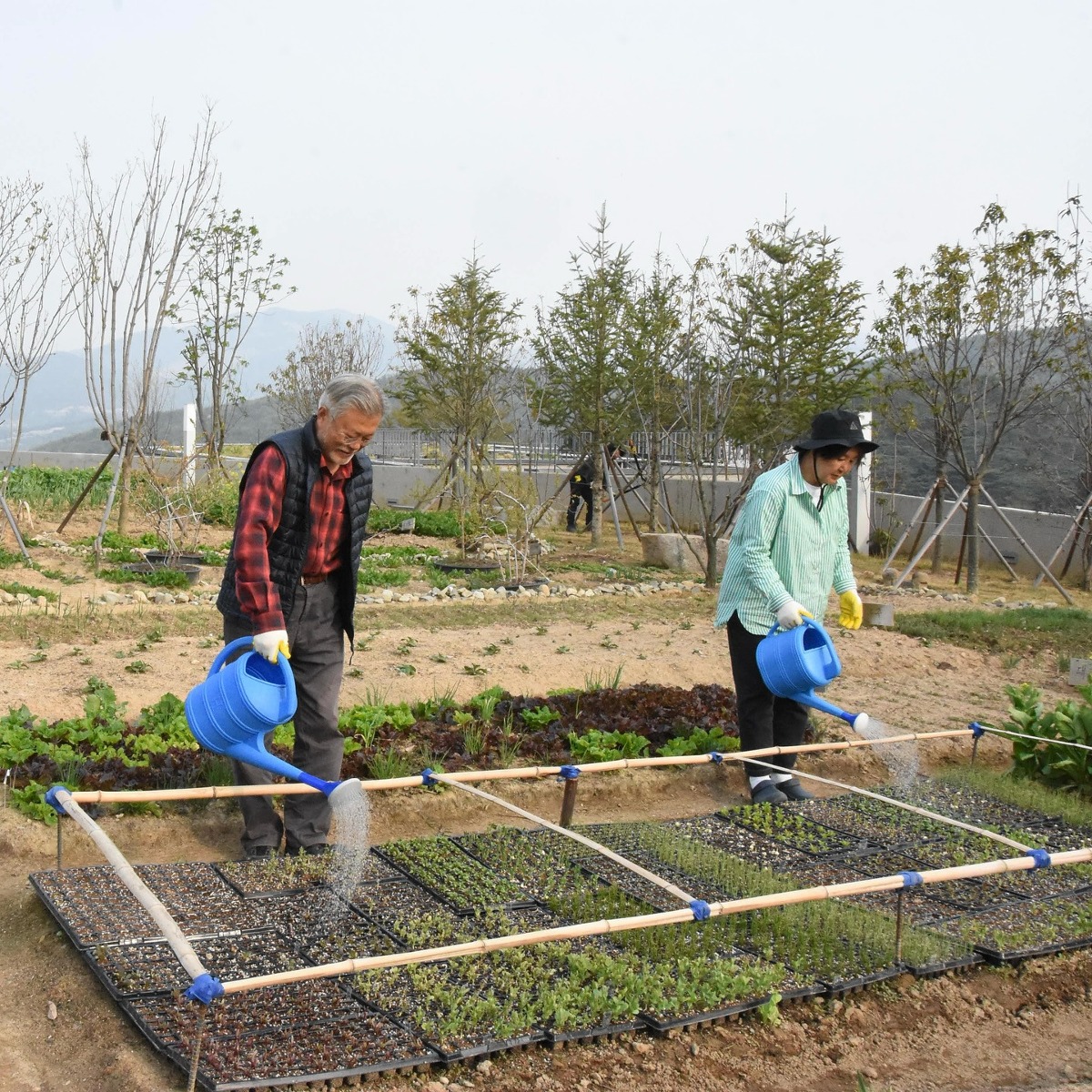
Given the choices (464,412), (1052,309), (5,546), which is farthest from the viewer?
(464,412)

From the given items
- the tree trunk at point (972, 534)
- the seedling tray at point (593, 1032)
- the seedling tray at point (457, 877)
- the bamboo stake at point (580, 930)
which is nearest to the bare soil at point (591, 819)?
the seedling tray at point (593, 1032)

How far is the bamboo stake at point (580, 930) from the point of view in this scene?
7.94ft

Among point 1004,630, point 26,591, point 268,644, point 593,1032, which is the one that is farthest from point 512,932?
point 26,591

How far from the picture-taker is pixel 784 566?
14.5 ft

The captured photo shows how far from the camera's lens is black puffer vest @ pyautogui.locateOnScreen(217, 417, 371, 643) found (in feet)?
11.5

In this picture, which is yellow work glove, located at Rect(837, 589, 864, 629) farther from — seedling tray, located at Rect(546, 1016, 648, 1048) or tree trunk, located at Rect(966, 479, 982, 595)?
tree trunk, located at Rect(966, 479, 982, 595)

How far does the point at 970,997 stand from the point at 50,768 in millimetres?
3033

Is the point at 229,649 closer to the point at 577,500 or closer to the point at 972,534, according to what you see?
the point at 972,534

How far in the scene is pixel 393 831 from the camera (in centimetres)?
434

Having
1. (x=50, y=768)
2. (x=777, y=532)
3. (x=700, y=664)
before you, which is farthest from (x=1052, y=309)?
(x=50, y=768)

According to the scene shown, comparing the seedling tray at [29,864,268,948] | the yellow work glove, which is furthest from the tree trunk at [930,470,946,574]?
the seedling tray at [29,864,268,948]

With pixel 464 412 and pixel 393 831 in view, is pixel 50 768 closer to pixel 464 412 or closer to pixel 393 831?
pixel 393 831

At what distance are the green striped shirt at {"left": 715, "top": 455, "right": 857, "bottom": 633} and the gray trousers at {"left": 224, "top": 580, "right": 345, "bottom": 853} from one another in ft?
4.74

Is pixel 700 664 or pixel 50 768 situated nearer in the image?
pixel 50 768
